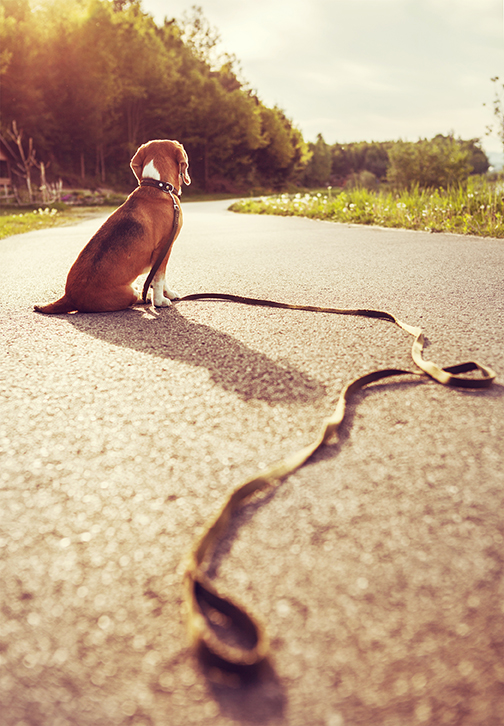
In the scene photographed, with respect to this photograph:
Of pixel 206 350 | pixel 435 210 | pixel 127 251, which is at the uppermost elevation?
pixel 435 210

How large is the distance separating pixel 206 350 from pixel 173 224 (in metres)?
1.55

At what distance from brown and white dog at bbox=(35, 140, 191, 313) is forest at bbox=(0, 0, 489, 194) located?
22444 mm

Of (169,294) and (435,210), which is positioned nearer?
(169,294)

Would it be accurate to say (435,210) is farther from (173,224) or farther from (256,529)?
(256,529)

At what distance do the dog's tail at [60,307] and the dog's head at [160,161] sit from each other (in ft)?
3.90

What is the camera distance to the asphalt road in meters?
1.06

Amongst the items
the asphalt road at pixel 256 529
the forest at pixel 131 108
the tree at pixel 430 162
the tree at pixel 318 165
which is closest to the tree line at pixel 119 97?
the forest at pixel 131 108

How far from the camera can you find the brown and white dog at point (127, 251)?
391 cm

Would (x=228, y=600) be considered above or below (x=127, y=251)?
below

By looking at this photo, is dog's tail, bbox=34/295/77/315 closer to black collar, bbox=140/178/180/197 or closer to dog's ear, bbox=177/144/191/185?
black collar, bbox=140/178/180/197

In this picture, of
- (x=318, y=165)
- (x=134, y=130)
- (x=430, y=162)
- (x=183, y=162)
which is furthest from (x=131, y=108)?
(x=183, y=162)

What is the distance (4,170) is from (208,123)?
2064 cm

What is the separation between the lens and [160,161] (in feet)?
14.5

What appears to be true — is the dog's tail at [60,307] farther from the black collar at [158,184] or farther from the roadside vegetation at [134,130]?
the roadside vegetation at [134,130]
